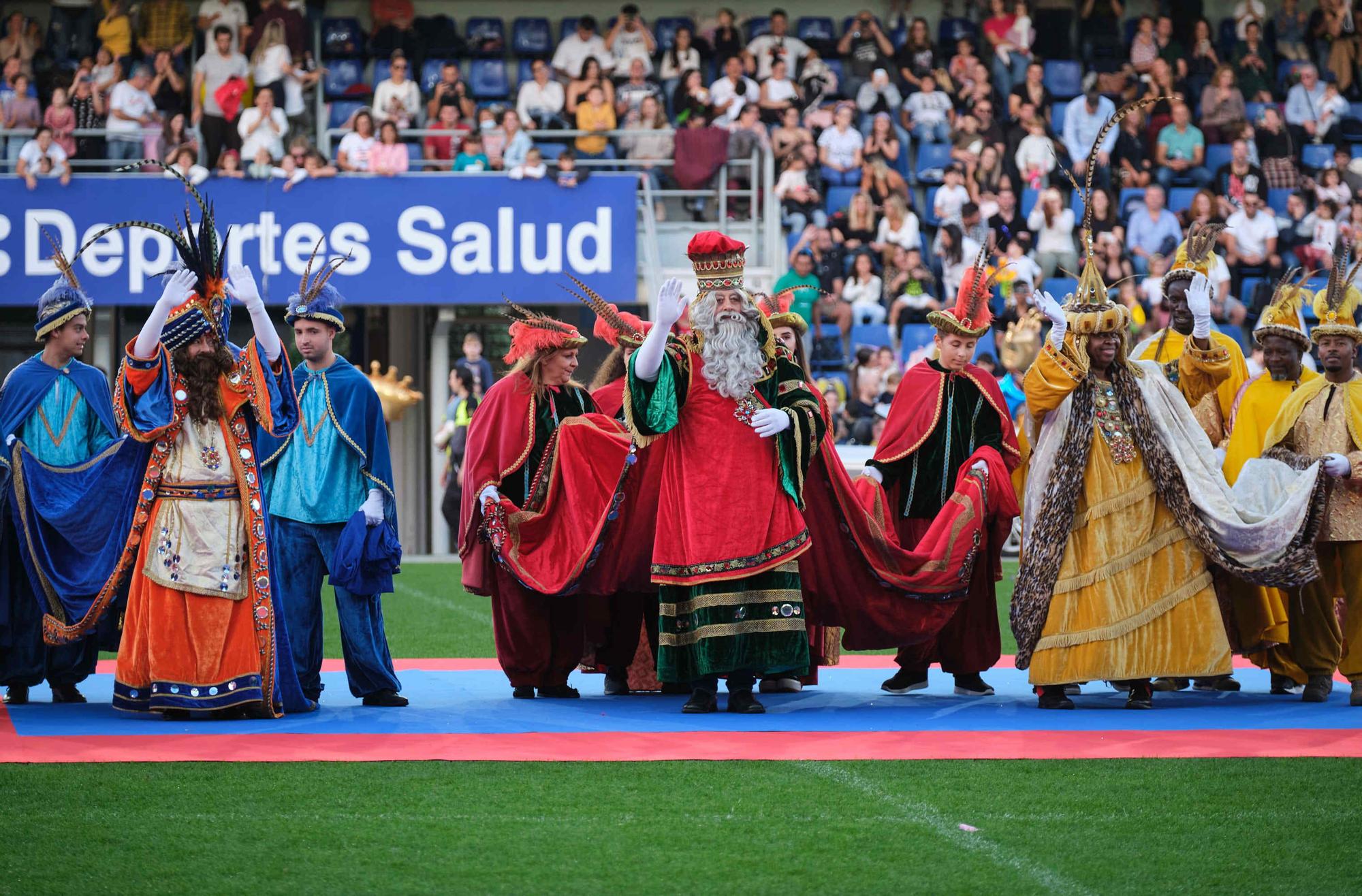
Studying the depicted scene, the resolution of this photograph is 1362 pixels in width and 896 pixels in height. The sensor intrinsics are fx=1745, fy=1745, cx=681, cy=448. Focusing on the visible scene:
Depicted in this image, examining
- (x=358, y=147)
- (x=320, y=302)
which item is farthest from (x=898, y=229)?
(x=320, y=302)

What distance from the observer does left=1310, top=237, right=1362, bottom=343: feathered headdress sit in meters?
8.24

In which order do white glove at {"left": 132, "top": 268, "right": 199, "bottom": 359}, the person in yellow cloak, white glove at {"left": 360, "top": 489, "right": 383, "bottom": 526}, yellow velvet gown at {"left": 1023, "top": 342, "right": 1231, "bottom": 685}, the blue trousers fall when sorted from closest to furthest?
white glove at {"left": 132, "top": 268, "right": 199, "bottom": 359} → yellow velvet gown at {"left": 1023, "top": 342, "right": 1231, "bottom": 685} → white glove at {"left": 360, "top": 489, "right": 383, "bottom": 526} → the blue trousers → the person in yellow cloak

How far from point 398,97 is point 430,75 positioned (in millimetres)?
1069

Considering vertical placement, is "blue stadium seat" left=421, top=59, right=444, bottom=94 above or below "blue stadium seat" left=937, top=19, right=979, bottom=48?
below

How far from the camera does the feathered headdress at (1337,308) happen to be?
8242 millimetres

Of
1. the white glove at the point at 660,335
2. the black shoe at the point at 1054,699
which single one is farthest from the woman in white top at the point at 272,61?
the black shoe at the point at 1054,699

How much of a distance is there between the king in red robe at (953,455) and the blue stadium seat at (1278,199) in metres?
11.4

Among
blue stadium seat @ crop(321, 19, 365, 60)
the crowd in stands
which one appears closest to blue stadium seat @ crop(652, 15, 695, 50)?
the crowd in stands

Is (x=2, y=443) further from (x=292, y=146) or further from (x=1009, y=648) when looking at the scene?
(x=292, y=146)

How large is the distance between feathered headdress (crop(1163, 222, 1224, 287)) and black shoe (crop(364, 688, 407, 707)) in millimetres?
4357

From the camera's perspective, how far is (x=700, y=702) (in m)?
7.74

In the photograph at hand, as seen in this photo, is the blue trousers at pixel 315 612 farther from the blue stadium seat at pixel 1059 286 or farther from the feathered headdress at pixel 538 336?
the blue stadium seat at pixel 1059 286

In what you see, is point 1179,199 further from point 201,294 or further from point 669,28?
point 201,294

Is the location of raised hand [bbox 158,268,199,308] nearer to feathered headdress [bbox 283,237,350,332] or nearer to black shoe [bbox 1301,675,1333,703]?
feathered headdress [bbox 283,237,350,332]
